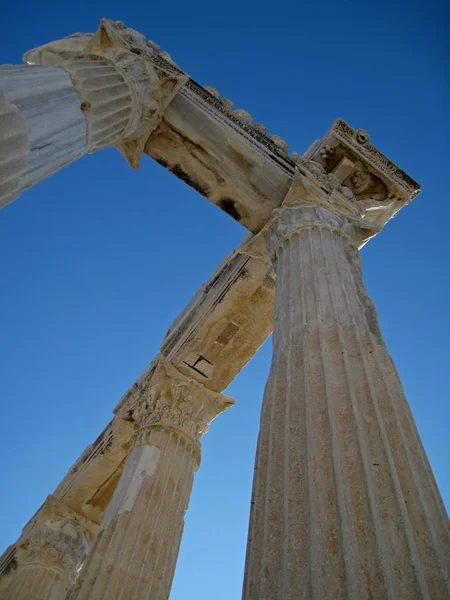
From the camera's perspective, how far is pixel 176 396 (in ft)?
35.2

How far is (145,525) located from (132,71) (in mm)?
7397

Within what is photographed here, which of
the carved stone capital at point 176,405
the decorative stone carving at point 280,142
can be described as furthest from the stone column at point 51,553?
the decorative stone carving at point 280,142

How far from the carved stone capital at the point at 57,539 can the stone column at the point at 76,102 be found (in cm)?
845

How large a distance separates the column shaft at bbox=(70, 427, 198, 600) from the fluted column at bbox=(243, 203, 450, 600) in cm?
422

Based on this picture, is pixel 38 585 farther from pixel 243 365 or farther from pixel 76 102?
pixel 76 102

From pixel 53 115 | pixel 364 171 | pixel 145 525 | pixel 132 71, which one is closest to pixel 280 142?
pixel 364 171

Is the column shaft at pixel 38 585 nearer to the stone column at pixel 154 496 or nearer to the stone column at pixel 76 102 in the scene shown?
the stone column at pixel 154 496

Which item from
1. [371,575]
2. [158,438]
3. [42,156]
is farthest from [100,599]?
[42,156]

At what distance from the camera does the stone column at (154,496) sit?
24.0ft

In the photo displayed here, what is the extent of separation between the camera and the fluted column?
3088 mm

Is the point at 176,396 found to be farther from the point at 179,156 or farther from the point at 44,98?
the point at 44,98

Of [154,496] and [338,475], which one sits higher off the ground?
[154,496]

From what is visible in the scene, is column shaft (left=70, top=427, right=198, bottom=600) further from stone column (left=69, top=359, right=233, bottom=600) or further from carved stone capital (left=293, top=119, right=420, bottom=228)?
carved stone capital (left=293, top=119, right=420, bottom=228)

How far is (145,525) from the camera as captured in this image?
8.16 meters
